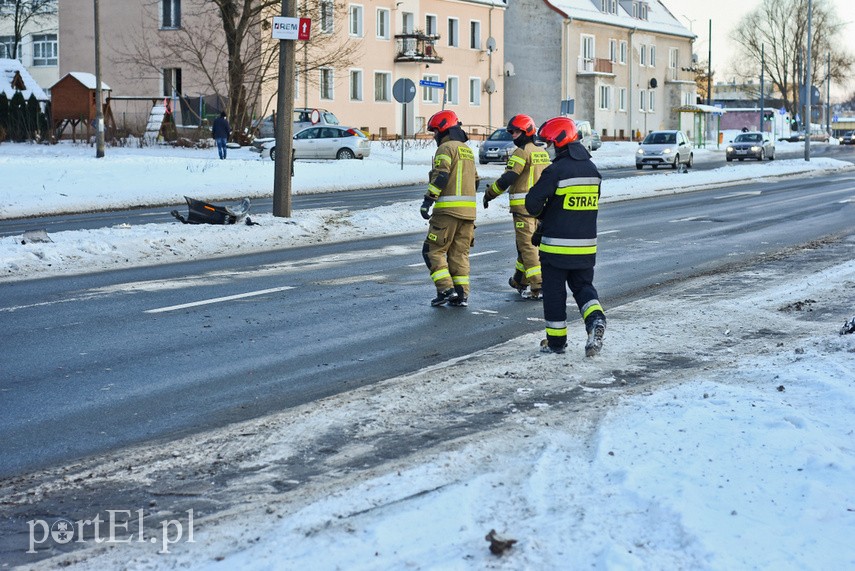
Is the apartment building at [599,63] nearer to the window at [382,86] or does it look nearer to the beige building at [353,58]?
the beige building at [353,58]

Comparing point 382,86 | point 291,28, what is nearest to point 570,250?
point 291,28

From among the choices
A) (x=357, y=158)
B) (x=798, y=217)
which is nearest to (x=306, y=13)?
(x=357, y=158)

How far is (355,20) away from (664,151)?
19.8 meters

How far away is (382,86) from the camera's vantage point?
60.4 m

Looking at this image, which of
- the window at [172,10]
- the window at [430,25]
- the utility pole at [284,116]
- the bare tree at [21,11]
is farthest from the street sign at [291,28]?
the bare tree at [21,11]

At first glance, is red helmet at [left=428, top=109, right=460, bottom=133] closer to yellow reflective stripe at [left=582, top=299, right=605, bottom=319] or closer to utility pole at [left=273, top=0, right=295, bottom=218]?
yellow reflective stripe at [left=582, top=299, right=605, bottom=319]

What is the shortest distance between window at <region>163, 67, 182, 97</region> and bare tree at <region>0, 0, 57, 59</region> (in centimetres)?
1506

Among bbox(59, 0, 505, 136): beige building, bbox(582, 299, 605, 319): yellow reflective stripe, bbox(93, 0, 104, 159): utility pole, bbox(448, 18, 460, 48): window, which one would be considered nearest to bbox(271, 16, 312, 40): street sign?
bbox(582, 299, 605, 319): yellow reflective stripe

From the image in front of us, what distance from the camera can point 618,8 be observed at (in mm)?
78562

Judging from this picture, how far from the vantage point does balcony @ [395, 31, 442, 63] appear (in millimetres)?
60094

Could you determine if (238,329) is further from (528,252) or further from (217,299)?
(528,252)

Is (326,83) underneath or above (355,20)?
underneath

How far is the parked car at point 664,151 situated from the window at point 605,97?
29.2 meters

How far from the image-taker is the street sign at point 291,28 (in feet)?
60.8
